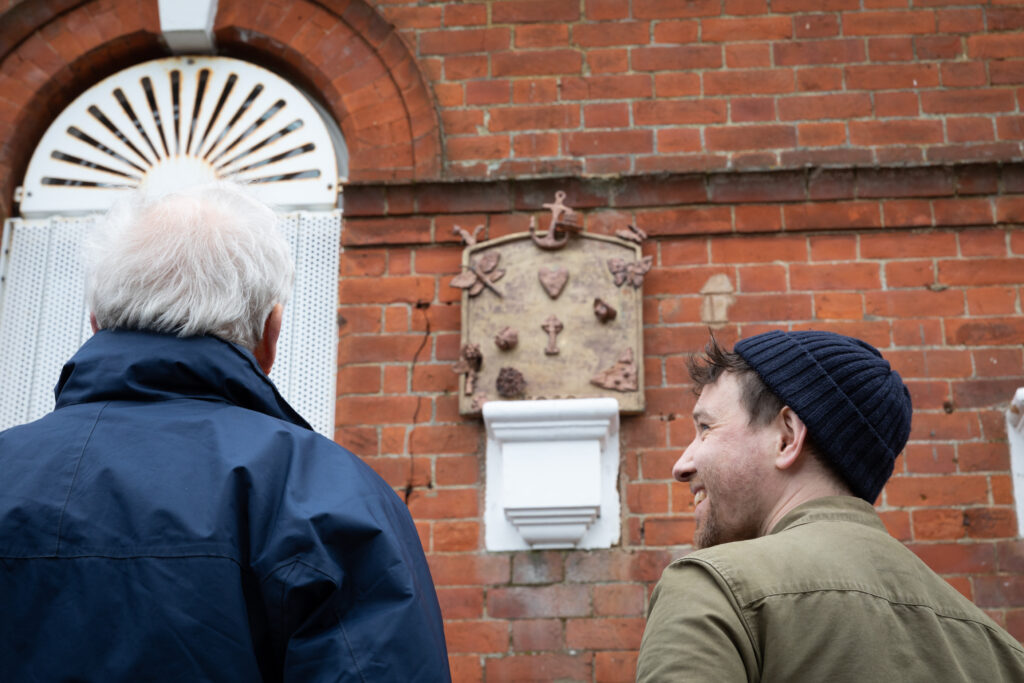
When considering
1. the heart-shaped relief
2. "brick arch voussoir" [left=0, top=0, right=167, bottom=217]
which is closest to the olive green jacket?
the heart-shaped relief

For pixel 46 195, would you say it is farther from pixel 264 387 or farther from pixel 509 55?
pixel 264 387

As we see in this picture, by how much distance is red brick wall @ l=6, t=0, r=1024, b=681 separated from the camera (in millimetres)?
3662

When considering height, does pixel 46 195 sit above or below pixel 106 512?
above

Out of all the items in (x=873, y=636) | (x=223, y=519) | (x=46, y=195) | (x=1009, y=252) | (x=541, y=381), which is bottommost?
(x=873, y=636)

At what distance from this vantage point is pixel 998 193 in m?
3.94

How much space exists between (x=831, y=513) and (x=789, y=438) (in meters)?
0.15

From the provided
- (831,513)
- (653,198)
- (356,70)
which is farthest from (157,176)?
(831,513)

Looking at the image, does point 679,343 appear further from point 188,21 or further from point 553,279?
point 188,21

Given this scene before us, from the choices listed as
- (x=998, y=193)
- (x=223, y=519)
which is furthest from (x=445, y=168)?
(x=223, y=519)

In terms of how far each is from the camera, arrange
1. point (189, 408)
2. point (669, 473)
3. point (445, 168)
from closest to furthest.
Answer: point (189, 408), point (669, 473), point (445, 168)

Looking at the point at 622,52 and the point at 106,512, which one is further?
the point at 622,52

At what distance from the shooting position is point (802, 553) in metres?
1.56

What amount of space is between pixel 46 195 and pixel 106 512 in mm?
3122

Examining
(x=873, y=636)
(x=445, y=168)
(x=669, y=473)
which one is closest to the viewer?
(x=873, y=636)
